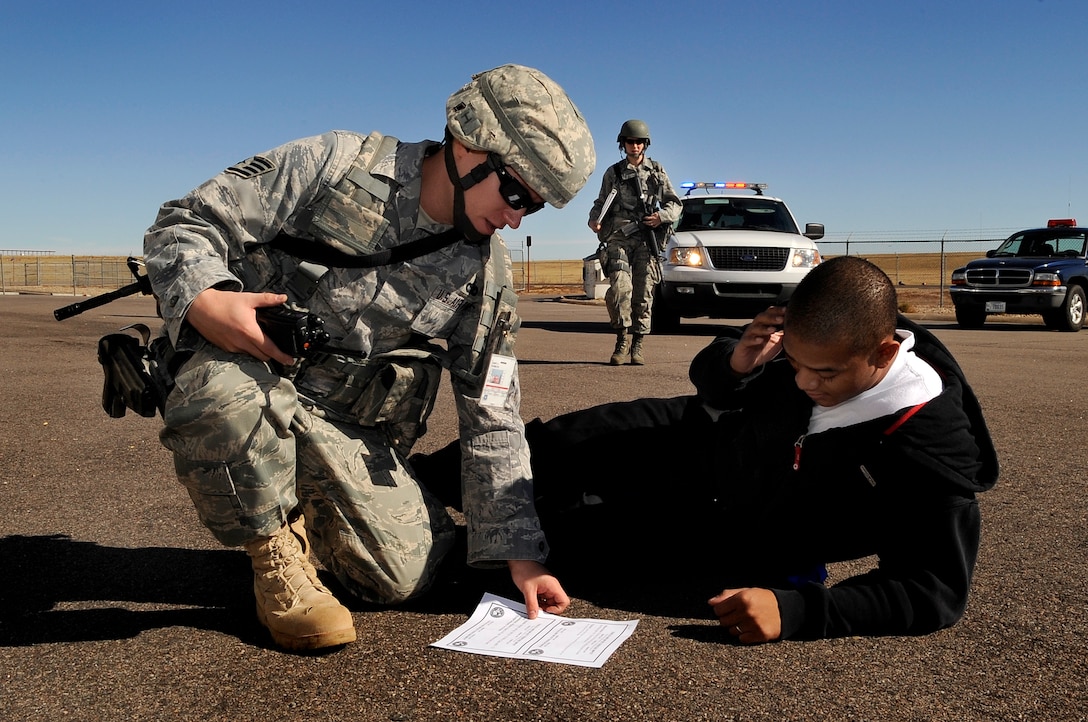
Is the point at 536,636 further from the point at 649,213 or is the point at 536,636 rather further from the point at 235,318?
the point at 649,213

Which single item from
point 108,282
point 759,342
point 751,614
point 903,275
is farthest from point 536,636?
point 903,275

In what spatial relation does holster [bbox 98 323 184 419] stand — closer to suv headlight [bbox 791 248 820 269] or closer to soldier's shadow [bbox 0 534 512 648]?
soldier's shadow [bbox 0 534 512 648]

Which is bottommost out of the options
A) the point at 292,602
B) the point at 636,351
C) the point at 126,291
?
the point at 292,602

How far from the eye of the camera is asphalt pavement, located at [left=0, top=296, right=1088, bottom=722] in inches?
85.0

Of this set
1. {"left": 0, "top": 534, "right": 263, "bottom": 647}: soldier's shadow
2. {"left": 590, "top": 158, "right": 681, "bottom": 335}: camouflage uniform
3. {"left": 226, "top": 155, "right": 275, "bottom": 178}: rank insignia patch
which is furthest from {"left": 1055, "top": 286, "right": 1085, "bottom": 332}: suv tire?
{"left": 226, "top": 155, "right": 275, "bottom": 178}: rank insignia patch

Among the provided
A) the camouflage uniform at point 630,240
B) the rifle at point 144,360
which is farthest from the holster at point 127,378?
the camouflage uniform at point 630,240

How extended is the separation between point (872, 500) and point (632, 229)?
752 cm

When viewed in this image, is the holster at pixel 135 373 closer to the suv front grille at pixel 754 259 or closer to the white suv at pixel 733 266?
the white suv at pixel 733 266

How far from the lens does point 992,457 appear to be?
2480 mm

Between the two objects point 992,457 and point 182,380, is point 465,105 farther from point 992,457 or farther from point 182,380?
point 992,457

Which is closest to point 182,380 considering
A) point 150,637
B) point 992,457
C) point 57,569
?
point 150,637

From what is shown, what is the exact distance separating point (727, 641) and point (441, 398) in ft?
14.8

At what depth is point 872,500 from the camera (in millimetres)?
2576

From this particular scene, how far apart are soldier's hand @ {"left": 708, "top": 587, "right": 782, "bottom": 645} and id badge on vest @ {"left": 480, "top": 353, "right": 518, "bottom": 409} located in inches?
32.2
